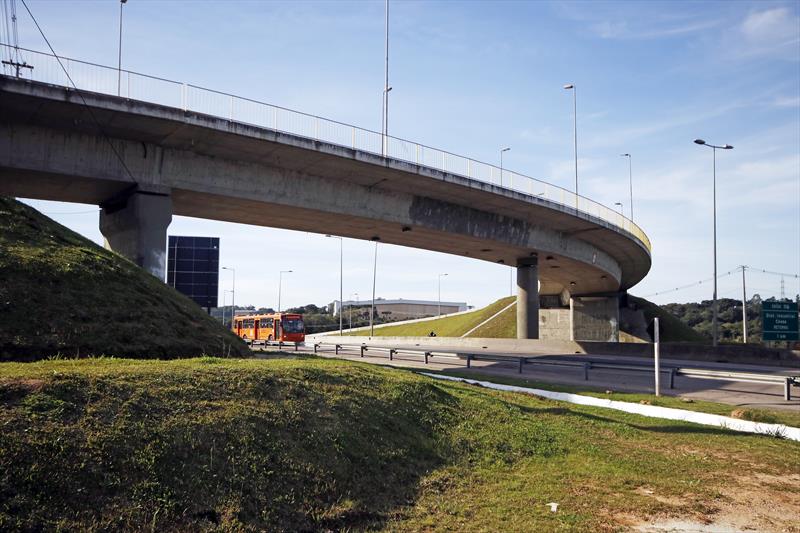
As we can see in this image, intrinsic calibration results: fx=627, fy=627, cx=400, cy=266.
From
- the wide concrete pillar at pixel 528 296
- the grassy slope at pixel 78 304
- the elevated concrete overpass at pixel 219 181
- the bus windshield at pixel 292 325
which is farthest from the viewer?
the bus windshield at pixel 292 325

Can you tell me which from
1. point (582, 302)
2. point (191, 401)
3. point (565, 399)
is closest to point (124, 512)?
point (191, 401)

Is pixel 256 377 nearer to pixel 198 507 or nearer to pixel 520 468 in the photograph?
pixel 198 507

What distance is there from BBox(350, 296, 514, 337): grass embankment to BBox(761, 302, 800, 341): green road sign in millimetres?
47298

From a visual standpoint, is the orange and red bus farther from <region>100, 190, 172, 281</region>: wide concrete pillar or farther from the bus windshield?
<region>100, 190, 172, 281</region>: wide concrete pillar

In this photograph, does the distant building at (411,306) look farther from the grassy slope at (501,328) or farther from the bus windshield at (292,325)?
the bus windshield at (292,325)

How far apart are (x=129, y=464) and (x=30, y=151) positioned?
21264mm

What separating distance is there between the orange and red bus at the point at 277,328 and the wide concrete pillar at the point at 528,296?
19287 millimetres

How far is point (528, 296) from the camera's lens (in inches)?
1884

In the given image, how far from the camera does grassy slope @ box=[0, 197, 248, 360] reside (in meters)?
11.1

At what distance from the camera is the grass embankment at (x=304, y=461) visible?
6039 millimetres

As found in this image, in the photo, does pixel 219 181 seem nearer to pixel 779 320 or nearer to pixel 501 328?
pixel 779 320

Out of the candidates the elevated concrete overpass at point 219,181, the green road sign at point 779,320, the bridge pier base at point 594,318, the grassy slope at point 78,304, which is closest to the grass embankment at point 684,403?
the grassy slope at point 78,304

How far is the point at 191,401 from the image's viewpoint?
7918mm

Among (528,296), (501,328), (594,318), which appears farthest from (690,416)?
(501,328)
